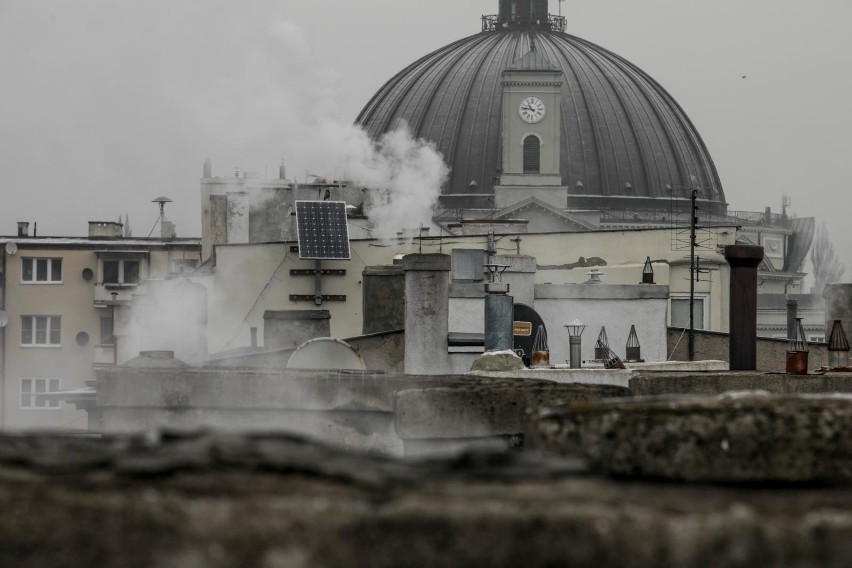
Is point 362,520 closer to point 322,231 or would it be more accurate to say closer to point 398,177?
point 322,231

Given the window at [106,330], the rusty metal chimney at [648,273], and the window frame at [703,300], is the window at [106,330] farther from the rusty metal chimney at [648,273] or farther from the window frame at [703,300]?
the window frame at [703,300]

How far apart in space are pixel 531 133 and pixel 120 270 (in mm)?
29912

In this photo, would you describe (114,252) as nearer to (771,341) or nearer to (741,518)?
(771,341)

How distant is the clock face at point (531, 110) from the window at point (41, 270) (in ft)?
98.2

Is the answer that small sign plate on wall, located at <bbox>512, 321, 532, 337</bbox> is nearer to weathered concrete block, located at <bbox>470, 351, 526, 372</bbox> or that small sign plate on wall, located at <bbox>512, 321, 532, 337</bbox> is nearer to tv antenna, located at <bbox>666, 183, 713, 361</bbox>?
weathered concrete block, located at <bbox>470, 351, 526, 372</bbox>

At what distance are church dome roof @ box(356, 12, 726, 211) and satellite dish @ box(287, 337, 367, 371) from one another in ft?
261

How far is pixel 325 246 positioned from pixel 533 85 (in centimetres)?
4796

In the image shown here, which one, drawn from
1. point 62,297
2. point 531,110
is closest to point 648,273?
point 62,297

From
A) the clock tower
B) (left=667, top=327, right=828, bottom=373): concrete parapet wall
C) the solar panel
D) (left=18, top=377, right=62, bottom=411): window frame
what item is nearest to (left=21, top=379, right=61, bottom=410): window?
(left=18, top=377, right=62, bottom=411): window frame

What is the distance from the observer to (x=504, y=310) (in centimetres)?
2198

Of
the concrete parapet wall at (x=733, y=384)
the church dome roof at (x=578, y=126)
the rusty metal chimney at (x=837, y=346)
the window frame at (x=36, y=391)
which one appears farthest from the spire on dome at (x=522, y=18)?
the concrete parapet wall at (x=733, y=384)

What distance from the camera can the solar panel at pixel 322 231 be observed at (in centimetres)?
3591

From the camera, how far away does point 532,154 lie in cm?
8681

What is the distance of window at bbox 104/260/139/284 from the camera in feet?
195
